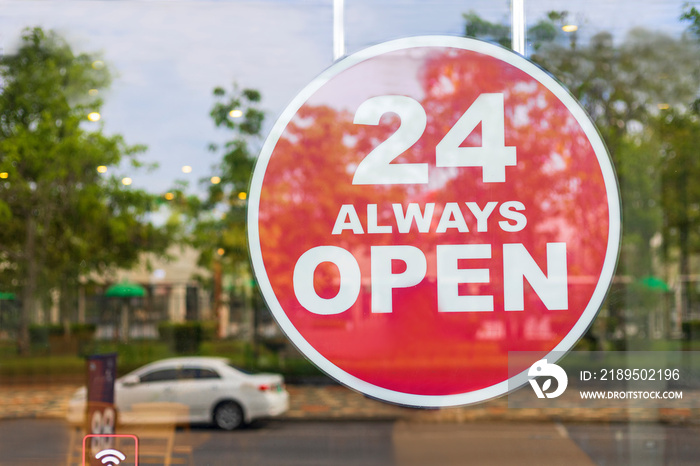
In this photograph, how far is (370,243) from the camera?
361 cm

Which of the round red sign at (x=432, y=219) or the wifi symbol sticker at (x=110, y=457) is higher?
the round red sign at (x=432, y=219)

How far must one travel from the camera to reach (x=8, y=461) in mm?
3795

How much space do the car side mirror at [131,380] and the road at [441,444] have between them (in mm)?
373

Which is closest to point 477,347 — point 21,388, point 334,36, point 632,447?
point 632,447

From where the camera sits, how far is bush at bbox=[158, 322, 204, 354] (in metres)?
3.67

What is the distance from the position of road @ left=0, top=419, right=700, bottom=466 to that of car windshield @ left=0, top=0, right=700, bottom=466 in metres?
0.01

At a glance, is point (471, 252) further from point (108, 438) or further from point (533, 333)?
point (108, 438)

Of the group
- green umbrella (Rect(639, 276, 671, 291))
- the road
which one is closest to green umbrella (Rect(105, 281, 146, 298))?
the road

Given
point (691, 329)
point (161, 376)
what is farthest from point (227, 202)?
point (691, 329)

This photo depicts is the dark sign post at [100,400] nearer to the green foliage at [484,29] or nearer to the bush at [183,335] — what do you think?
the bush at [183,335]

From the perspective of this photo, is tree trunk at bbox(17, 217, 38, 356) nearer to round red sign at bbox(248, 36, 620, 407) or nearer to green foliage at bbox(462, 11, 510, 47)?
round red sign at bbox(248, 36, 620, 407)

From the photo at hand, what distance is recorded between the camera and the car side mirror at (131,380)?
145 inches

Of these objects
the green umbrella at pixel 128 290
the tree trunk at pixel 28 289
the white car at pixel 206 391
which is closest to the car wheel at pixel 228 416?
the white car at pixel 206 391

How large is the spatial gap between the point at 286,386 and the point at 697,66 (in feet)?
Result: 9.47
